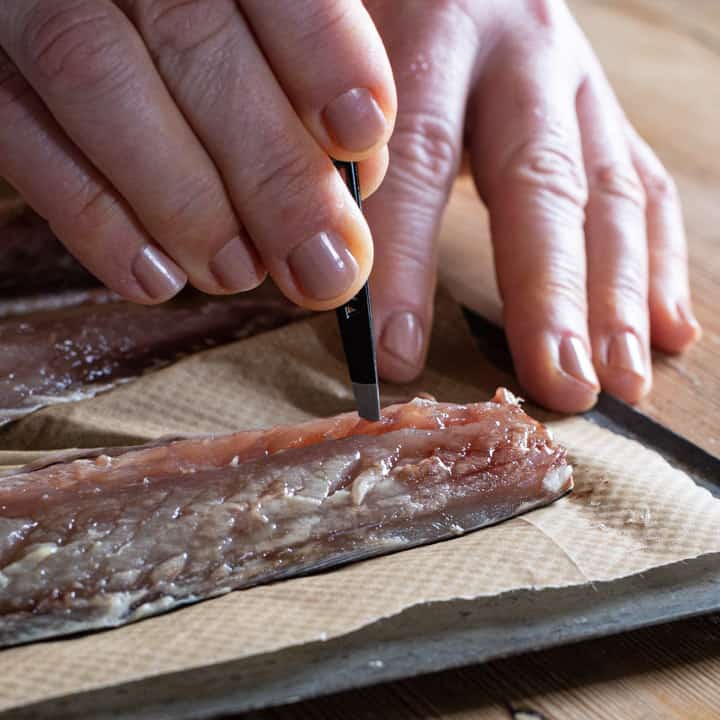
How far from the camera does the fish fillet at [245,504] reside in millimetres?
1028

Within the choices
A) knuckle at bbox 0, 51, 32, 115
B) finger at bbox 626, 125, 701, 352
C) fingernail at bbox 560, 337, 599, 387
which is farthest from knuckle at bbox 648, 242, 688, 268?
knuckle at bbox 0, 51, 32, 115

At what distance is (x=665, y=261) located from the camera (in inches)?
73.2

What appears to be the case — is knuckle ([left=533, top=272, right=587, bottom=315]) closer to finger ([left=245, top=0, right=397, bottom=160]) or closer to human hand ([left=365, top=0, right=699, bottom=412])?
human hand ([left=365, top=0, right=699, bottom=412])

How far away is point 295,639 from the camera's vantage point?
940 millimetres

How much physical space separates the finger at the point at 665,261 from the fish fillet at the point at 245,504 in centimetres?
58

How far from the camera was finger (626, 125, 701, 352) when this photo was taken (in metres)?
1.75

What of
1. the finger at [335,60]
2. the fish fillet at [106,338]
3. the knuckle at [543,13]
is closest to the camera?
the finger at [335,60]

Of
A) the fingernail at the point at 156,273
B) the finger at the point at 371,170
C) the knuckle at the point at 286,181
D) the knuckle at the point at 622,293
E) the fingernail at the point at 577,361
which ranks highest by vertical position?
the knuckle at the point at 286,181

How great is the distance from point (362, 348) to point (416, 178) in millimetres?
537

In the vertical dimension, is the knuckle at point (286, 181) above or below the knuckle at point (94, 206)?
above

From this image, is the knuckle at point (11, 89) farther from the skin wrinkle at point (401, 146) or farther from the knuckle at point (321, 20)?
the knuckle at point (321, 20)

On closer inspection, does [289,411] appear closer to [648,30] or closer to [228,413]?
[228,413]

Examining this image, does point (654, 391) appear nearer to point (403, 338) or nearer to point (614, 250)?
point (614, 250)

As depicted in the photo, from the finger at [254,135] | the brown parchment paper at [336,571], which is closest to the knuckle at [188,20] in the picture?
the finger at [254,135]
